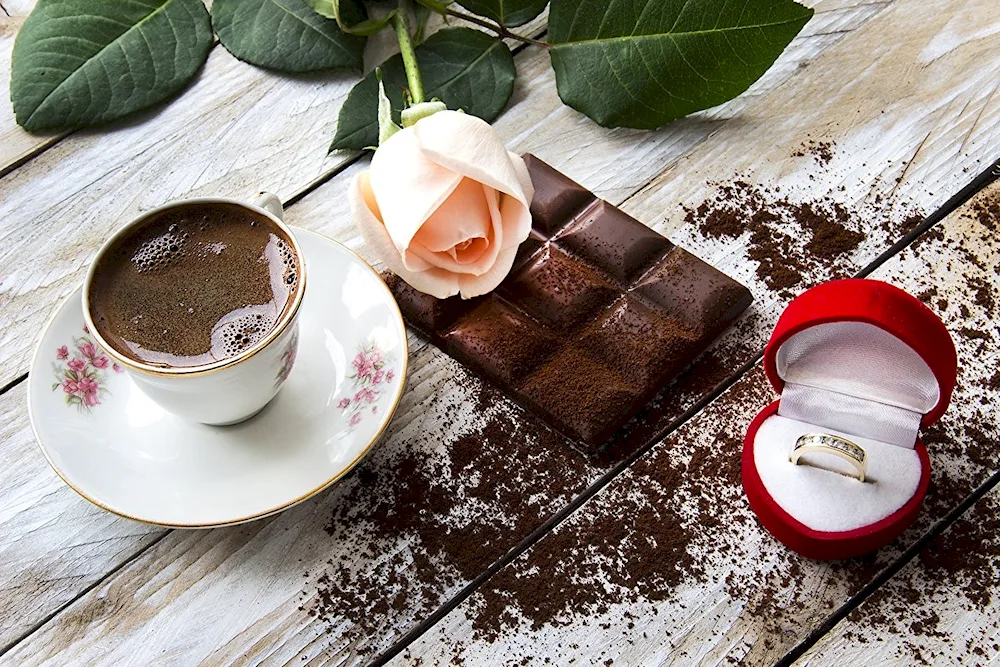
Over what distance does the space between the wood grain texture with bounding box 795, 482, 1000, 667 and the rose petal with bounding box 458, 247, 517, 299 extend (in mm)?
504

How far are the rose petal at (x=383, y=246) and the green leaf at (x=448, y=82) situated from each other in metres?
0.22

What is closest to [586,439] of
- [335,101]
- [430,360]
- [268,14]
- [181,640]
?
[430,360]

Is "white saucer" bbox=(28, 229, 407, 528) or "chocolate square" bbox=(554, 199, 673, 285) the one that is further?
"chocolate square" bbox=(554, 199, 673, 285)

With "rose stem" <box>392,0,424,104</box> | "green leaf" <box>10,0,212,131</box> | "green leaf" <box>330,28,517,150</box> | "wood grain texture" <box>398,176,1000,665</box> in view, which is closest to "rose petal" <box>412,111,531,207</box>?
"rose stem" <box>392,0,424,104</box>

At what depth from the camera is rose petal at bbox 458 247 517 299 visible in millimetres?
1109

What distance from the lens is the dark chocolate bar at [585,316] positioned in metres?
1.12

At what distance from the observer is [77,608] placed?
1.04 meters

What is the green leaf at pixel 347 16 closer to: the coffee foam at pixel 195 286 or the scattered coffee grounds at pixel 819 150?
the coffee foam at pixel 195 286

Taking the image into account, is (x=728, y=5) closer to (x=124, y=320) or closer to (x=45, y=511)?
(x=124, y=320)

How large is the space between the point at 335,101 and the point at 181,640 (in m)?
0.71

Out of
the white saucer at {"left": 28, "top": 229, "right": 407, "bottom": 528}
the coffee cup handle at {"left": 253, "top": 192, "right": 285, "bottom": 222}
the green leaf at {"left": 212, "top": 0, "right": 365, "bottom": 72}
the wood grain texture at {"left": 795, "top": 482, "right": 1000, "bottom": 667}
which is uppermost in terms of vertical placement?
the green leaf at {"left": 212, "top": 0, "right": 365, "bottom": 72}

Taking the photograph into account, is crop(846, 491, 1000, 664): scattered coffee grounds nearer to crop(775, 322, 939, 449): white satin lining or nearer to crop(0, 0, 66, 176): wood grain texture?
crop(775, 322, 939, 449): white satin lining

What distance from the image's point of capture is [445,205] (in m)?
1.06

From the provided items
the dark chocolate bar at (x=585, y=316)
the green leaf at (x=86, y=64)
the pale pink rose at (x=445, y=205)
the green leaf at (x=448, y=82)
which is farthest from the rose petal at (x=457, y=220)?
the green leaf at (x=86, y=64)
